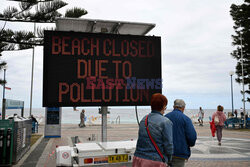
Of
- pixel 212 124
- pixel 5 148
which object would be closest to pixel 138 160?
pixel 5 148

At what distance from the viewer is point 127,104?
18.6 feet

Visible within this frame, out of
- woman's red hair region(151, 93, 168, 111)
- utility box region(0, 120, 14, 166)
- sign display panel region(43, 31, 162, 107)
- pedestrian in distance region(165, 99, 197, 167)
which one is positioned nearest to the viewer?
woman's red hair region(151, 93, 168, 111)

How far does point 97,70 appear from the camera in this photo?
557cm

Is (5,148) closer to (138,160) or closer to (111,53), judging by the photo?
(111,53)

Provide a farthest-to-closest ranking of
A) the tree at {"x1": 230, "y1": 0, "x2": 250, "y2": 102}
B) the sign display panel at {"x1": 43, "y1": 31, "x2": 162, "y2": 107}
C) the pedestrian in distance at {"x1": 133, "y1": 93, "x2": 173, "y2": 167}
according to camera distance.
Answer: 1. the tree at {"x1": 230, "y1": 0, "x2": 250, "y2": 102}
2. the sign display panel at {"x1": 43, "y1": 31, "x2": 162, "y2": 107}
3. the pedestrian in distance at {"x1": 133, "y1": 93, "x2": 173, "y2": 167}

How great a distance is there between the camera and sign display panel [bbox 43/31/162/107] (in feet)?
17.4

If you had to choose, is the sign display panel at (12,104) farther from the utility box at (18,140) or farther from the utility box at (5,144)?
the utility box at (5,144)

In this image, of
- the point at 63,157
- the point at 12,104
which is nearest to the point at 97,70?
the point at 63,157

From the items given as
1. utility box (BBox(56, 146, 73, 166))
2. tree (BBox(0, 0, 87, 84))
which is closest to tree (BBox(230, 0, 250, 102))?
tree (BBox(0, 0, 87, 84))

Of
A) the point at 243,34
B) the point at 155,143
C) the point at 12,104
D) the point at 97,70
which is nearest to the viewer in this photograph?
the point at 155,143

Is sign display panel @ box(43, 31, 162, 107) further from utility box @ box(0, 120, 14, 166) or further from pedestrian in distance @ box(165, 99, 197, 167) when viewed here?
utility box @ box(0, 120, 14, 166)

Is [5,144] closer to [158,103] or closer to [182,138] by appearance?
[182,138]

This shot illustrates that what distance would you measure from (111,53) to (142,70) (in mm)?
849

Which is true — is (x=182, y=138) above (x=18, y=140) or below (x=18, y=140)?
above
